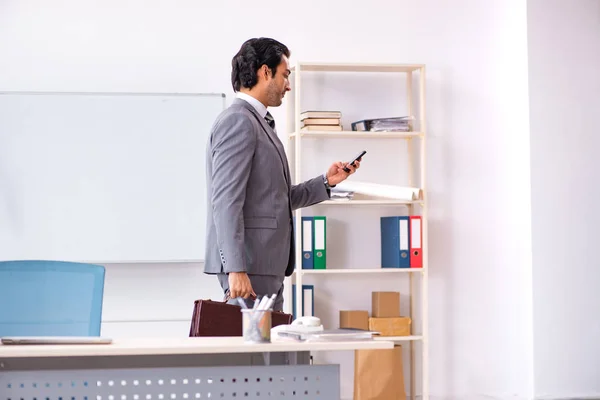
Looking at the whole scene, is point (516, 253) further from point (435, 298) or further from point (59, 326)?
point (59, 326)

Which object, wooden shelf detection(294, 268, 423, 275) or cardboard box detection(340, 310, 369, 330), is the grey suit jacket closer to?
wooden shelf detection(294, 268, 423, 275)

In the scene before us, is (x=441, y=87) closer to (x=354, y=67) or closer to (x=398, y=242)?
(x=354, y=67)

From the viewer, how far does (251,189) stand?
8.85 ft

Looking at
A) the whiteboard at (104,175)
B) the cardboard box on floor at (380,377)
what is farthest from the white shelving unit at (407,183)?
the whiteboard at (104,175)

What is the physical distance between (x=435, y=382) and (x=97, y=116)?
2.43m

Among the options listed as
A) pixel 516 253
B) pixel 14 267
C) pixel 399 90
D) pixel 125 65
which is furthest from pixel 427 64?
pixel 14 267

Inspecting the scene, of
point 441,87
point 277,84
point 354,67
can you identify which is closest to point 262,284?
point 277,84

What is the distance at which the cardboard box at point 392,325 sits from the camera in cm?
449

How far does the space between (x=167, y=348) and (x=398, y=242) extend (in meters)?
2.76

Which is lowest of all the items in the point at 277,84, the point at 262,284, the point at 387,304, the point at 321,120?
the point at 387,304

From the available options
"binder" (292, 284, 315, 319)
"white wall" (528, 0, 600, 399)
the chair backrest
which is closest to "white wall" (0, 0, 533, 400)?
"white wall" (528, 0, 600, 399)

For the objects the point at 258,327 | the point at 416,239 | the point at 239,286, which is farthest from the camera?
the point at 416,239

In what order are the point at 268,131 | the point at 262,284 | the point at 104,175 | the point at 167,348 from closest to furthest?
the point at 167,348 → the point at 262,284 → the point at 268,131 → the point at 104,175

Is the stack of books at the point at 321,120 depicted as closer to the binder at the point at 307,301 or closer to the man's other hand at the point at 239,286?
the binder at the point at 307,301
